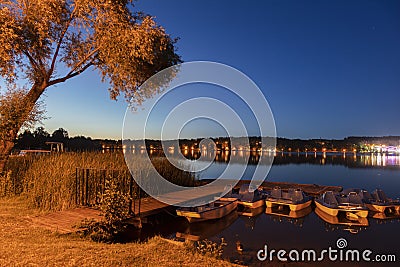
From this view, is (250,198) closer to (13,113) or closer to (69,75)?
(69,75)

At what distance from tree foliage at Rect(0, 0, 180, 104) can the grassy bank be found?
5.96m

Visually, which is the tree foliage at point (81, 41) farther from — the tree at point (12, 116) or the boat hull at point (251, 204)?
the boat hull at point (251, 204)

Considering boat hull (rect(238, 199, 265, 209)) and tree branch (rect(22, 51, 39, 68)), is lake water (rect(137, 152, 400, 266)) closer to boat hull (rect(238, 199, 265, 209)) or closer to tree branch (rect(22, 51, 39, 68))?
boat hull (rect(238, 199, 265, 209))

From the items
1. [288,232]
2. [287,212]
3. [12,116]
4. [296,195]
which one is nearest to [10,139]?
[12,116]

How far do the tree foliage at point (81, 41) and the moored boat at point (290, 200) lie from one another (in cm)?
896

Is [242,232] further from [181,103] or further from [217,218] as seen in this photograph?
[181,103]

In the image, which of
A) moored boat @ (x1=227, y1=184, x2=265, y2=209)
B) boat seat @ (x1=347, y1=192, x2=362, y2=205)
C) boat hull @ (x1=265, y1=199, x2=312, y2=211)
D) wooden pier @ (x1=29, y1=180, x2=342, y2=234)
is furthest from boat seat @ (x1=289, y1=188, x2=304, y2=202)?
wooden pier @ (x1=29, y1=180, x2=342, y2=234)

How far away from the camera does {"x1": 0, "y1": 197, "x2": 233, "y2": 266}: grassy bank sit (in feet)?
16.2

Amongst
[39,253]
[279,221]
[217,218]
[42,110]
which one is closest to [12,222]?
[39,253]

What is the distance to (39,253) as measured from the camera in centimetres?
520

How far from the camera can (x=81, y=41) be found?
1222cm

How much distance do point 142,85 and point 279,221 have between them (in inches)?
345

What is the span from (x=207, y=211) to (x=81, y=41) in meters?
8.52

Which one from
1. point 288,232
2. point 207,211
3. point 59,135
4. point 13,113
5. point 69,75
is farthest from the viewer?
point 59,135
